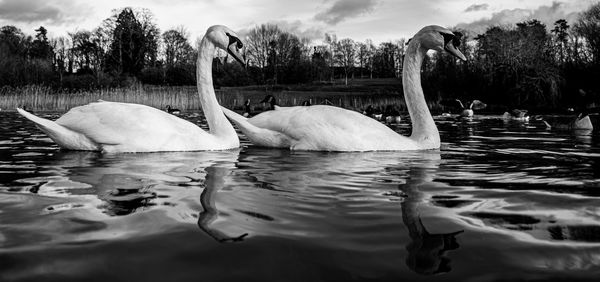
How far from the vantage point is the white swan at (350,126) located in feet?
21.1

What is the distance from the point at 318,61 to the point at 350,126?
268 ft

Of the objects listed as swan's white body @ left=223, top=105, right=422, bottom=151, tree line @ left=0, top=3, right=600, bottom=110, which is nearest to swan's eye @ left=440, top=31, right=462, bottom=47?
swan's white body @ left=223, top=105, right=422, bottom=151

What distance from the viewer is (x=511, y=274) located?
182 centimetres

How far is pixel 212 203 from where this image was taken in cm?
311

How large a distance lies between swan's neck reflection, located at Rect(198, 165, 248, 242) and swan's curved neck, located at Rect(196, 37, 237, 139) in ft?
6.23

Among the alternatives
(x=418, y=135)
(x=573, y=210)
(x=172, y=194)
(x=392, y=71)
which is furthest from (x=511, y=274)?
(x=392, y=71)

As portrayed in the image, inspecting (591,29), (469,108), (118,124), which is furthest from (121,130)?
(591,29)

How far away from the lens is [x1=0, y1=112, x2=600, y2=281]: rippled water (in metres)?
1.87

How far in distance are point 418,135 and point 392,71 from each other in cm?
9817

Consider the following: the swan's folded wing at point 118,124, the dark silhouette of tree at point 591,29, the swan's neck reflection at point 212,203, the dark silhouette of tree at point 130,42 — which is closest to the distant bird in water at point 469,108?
the dark silhouette of tree at point 591,29

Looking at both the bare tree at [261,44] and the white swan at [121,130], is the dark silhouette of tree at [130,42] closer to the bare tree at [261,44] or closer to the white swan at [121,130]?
the bare tree at [261,44]

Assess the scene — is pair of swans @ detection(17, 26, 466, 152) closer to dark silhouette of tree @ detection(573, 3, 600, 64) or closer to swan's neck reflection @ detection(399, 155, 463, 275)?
swan's neck reflection @ detection(399, 155, 463, 275)

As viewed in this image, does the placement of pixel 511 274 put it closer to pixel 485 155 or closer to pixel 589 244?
pixel 589 244

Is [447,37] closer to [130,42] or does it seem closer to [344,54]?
[130,42]
